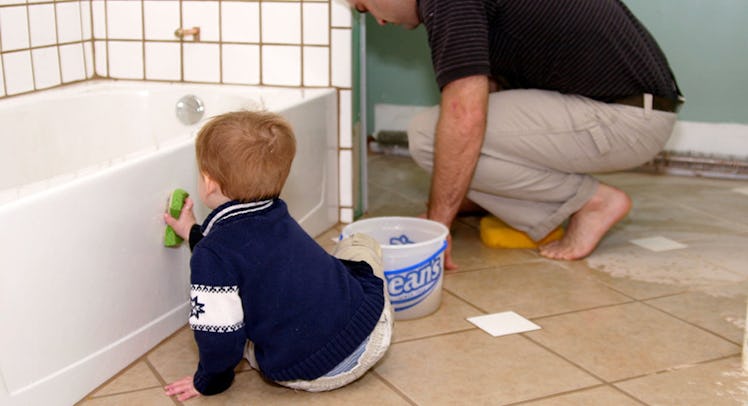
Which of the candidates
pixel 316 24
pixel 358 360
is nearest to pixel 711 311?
pixel 358 360

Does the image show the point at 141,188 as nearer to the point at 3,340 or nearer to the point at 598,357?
the point at 3,340

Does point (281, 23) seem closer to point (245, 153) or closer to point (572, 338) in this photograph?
point (245, 153)

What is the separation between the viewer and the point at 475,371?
1.43 metres

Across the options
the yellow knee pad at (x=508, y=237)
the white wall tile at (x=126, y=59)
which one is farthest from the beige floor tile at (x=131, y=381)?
the white wall tile at (x=126, y=59)

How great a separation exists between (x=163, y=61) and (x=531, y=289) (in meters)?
1.13

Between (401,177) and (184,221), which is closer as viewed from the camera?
(184,221)

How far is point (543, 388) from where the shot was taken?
1369 mm

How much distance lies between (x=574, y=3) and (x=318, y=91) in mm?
647

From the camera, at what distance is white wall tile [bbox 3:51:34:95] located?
6.35 ft

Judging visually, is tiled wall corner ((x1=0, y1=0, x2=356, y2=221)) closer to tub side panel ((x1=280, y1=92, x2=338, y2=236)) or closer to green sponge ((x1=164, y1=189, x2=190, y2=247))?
tub side panel ((x1=280, y1=92, x2=338, y2=236))

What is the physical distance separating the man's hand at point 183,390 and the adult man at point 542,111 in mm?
724

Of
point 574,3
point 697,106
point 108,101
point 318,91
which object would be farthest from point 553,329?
point 697,106

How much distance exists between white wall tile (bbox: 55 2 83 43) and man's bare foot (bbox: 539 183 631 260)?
1281mm

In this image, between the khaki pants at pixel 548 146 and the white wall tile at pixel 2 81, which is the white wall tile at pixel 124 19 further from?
the khaki pants at pixel 548 146
